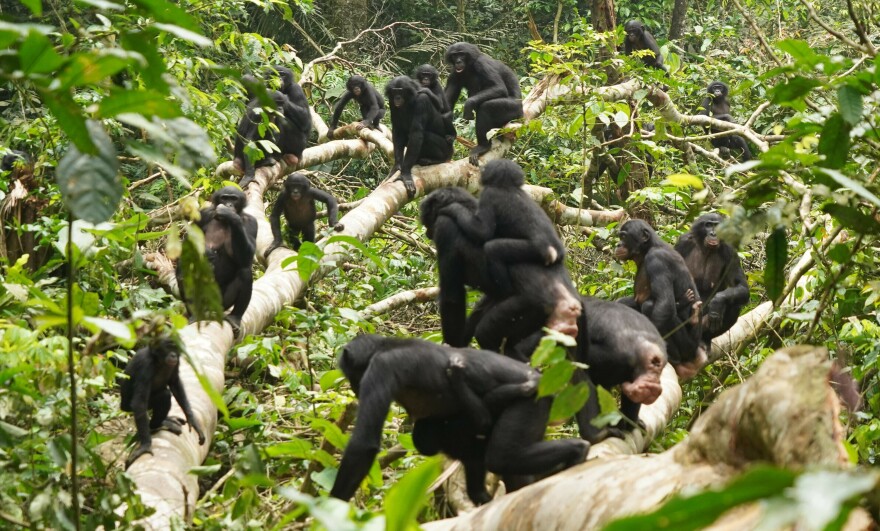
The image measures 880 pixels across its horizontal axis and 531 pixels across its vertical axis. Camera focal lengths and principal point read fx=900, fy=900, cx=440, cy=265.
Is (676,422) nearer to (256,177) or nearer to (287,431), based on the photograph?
(287,431)

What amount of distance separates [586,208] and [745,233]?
863cm

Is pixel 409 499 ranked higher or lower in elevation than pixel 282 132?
lower

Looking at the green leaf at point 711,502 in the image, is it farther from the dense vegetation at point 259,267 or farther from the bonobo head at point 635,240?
the bonobo head at point 635,240

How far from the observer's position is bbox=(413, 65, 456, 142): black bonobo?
12.1 metres

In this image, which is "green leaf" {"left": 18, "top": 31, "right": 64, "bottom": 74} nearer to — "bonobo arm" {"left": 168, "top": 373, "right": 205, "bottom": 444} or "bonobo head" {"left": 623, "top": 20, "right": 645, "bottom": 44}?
"bonobo arm" {"left": 168, "top": 373, "right": 205, "bottom": 444}

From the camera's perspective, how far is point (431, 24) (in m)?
21.7

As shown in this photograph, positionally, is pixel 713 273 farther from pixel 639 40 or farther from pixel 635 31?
pixel 639 40

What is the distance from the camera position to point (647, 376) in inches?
227

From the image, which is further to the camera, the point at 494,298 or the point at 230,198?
the point at 230,198

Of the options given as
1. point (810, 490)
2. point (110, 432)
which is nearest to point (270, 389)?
point (110, 432)

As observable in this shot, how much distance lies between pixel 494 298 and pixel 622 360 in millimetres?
1190

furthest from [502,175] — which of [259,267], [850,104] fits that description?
[259,267]

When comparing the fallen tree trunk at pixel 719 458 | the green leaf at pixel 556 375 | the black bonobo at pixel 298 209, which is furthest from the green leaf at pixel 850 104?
the black bonobo at pixel 298 209

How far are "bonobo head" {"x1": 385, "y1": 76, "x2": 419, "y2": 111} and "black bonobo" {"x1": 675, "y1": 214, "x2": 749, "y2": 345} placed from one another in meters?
4.63
